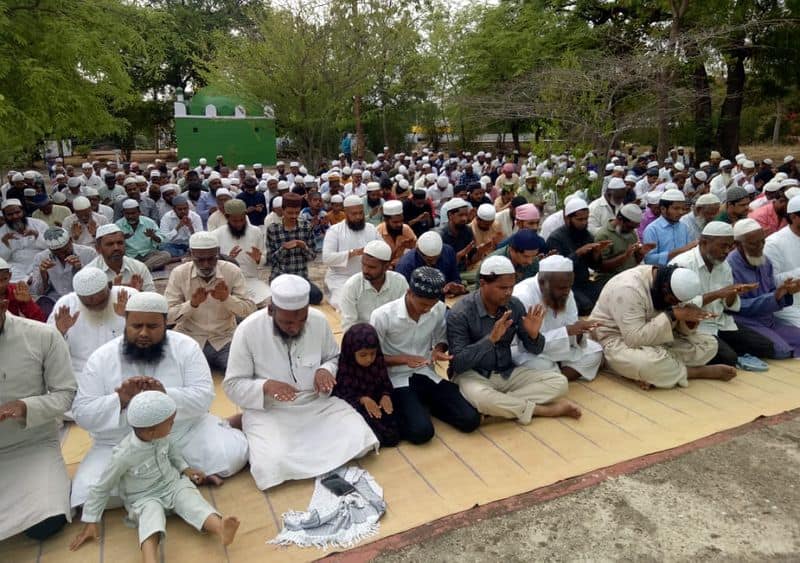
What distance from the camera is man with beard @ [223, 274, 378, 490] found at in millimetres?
3115

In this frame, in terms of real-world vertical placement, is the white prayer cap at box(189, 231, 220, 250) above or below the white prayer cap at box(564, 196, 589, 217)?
below

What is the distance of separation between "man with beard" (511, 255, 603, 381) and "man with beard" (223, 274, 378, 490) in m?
1.35

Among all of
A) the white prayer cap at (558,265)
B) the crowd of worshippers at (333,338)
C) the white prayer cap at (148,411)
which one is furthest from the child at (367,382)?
the white prayer cap at (558,265)

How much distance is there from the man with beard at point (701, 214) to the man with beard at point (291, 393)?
4.40m

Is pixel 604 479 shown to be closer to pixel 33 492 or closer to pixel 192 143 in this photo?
pixel 33 492

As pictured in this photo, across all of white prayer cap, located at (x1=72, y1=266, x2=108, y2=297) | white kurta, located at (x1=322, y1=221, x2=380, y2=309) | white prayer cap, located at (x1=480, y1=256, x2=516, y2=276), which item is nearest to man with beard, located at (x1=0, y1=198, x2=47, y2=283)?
white kurta, located at (x1=322, y1=221, x2=380, y2=309)

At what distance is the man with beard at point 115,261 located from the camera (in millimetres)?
4484

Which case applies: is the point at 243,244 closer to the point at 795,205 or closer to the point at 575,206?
the point at 575,206

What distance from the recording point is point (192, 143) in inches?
843

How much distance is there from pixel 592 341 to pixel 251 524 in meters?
2.84

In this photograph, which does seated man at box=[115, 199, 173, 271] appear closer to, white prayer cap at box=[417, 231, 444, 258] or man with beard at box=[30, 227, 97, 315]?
man with beard at box=[30, 227, 97, 315]

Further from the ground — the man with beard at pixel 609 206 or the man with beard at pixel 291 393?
the man with beard at pixel 609 206

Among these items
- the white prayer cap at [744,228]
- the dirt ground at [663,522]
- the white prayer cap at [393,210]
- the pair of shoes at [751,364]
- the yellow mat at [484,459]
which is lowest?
the dirt ground at [663,522]

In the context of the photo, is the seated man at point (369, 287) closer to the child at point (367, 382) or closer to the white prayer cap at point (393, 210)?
the child at point (367, 382)
